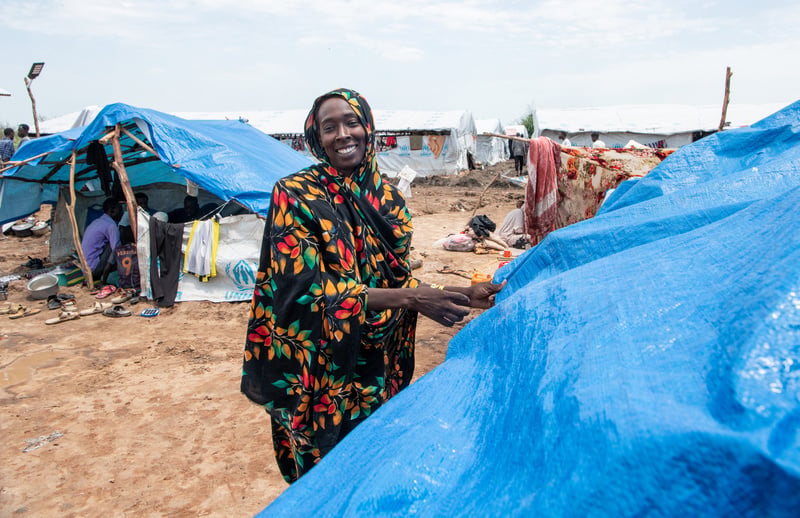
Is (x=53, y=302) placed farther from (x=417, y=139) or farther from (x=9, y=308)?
(x=417, y=139)

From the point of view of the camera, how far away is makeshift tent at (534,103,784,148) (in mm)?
20422

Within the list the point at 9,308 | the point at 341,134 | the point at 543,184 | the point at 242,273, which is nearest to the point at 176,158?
the point at 242,273

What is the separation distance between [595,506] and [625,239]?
0.79m

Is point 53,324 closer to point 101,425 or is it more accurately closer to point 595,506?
point 101,425

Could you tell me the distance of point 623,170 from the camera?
5539mm

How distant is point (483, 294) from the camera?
66.1 inches

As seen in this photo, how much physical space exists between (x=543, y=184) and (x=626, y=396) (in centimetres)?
613

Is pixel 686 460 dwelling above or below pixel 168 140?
below

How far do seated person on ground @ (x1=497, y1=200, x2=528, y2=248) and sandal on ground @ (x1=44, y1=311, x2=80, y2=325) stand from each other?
6564 mm

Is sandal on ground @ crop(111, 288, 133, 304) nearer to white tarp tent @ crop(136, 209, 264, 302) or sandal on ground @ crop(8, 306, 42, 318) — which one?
white tarp tent @ crop(136, 209, 264, 302)

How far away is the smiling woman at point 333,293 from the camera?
1.67 metres

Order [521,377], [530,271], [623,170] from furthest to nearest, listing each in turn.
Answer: [623,170] → [530,271] → [521,377]


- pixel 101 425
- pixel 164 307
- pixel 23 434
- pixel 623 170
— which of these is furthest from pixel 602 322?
pixel 164 307

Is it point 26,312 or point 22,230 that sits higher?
point 22,230
